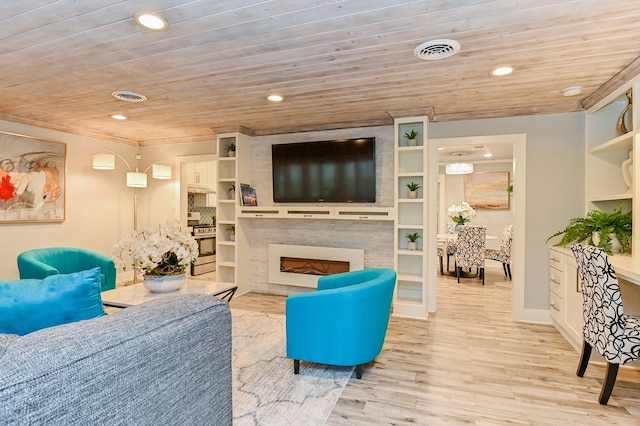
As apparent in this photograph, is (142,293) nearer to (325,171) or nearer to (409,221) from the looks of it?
(325,171)

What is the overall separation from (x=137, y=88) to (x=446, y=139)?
3.33m

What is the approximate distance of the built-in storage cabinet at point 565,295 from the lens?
9.87 ft

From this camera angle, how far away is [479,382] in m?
2.51

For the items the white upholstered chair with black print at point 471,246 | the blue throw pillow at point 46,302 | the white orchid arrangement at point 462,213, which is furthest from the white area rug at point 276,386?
the white orchid arrangement at point 462,213

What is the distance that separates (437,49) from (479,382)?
7.80 feet

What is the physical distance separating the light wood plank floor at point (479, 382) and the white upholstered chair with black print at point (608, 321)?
0.28 meters

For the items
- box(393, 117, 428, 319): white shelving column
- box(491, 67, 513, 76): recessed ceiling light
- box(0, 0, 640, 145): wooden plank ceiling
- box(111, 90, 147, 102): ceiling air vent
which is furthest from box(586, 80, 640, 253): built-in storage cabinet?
box(111, 90, 147, 102): ceiling air vent

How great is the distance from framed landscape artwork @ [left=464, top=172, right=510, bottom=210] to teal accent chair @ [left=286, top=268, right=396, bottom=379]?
599cm

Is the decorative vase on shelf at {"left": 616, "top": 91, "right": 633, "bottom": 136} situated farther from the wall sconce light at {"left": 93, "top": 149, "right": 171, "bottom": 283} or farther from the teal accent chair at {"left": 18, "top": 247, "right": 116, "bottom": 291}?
the wall sconce light at {"left": 93, "top": 149, "right": 171, "bottom": 283}

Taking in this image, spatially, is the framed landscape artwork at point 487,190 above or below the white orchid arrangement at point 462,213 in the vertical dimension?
above

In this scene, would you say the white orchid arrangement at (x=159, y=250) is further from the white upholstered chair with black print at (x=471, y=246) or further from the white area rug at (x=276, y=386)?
the white upholstered chair with black print at (x=471, y=246)

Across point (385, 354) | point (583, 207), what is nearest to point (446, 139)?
point (583, 207)

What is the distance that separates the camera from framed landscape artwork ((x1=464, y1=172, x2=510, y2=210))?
7.55 m

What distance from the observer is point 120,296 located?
2711 millimetres
